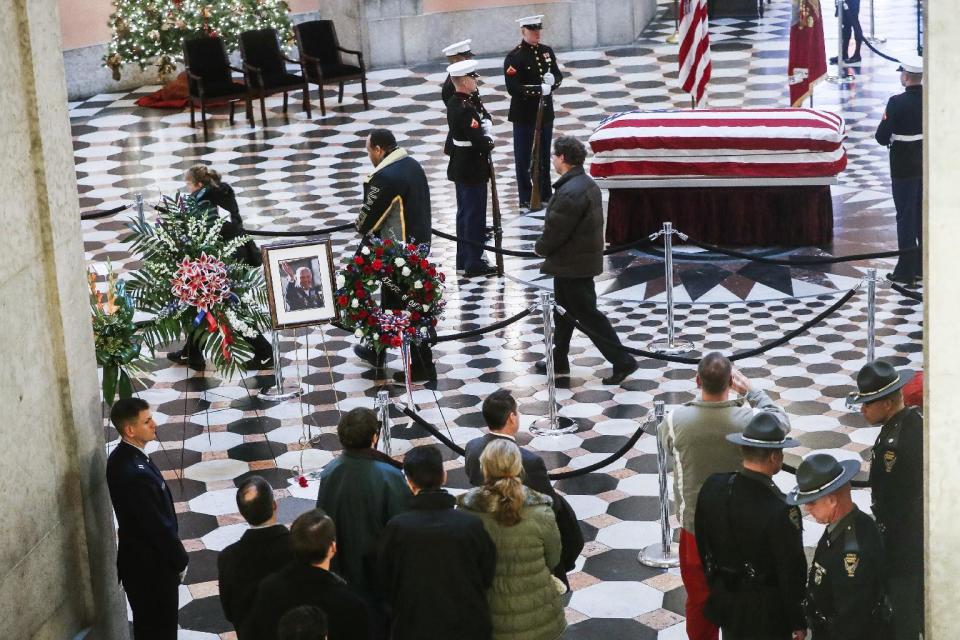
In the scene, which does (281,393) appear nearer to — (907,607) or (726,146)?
(726,146)

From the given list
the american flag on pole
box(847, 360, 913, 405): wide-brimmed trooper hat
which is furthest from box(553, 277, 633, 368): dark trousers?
the american flag on pole

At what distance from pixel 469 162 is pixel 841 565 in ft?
24.4

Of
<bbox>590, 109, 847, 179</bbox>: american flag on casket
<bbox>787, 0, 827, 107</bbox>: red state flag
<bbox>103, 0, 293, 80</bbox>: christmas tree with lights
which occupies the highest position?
<bbox>103, 0, 293, 80</bbox>: christmas tree with lights

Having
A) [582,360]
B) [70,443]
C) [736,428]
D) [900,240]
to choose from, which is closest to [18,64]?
[70,443]

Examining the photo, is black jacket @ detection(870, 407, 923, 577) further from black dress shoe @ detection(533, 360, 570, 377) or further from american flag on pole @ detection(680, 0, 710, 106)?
american flag on pole @ detection(680, 0, 710, 106)

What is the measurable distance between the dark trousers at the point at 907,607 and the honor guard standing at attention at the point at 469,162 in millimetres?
6592

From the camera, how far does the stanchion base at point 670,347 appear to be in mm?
10516

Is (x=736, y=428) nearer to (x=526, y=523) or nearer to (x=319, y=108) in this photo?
(x=526, y=523)

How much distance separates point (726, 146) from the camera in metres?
12.5

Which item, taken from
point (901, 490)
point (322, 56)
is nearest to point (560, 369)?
point (901, 490)

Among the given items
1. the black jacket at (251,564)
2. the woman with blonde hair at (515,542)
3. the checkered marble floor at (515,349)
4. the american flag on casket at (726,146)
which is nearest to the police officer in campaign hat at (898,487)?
the woman with blonde hair at (515,542)

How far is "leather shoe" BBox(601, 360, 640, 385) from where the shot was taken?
10047mm

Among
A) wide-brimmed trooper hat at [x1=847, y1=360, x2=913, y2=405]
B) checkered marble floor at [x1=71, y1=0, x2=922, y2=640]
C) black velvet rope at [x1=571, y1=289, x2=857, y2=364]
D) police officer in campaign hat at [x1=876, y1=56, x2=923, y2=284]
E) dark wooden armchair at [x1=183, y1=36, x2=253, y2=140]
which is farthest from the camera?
dark wooden armchair at [x1=183, y1=36, x2=253, y2=140]

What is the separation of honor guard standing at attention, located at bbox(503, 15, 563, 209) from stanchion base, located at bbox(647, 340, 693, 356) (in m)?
3.73
